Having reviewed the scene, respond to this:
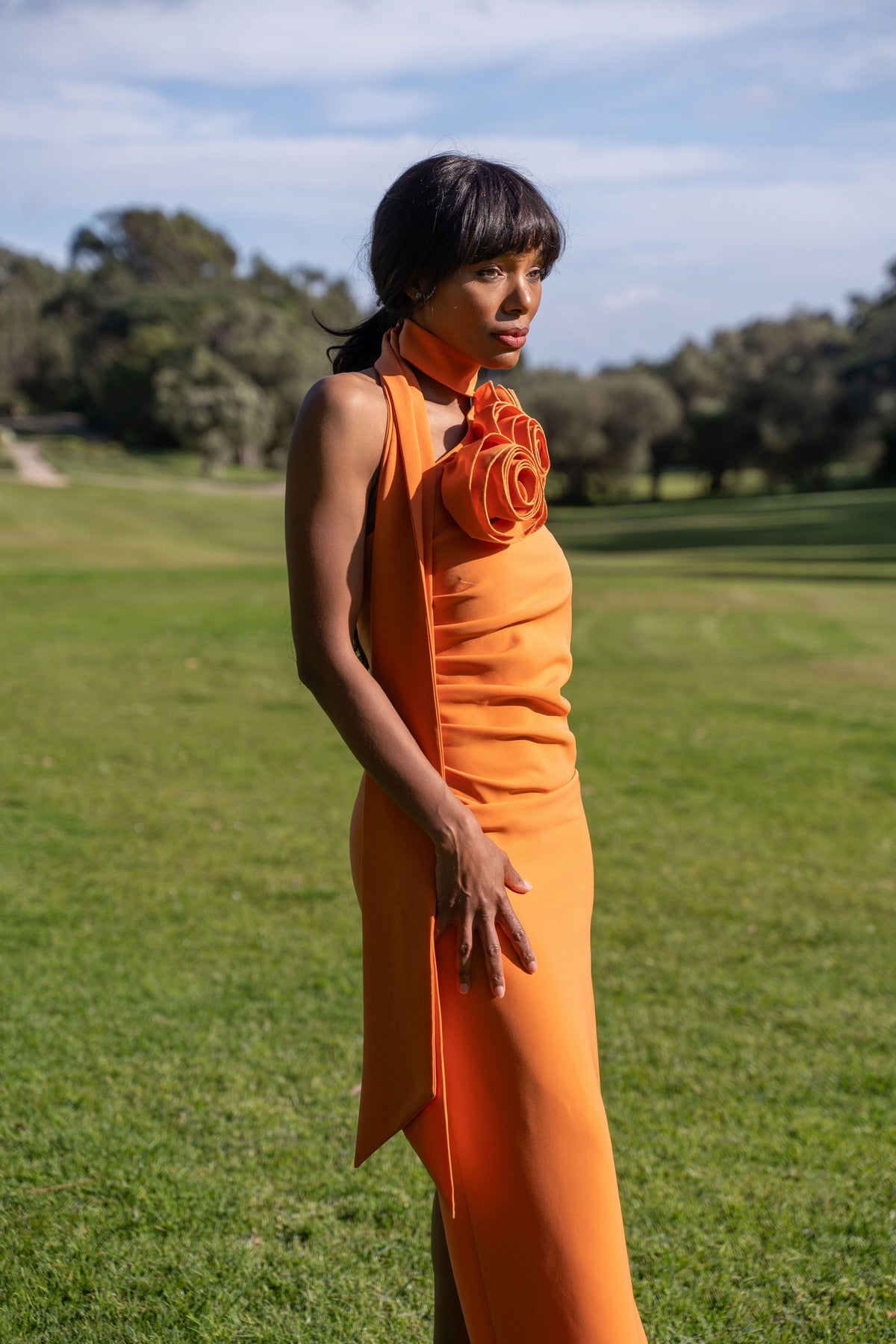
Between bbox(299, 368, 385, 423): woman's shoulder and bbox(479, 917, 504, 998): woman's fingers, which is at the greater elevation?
bbox(299, 368, 385, 423): woman's shoulder

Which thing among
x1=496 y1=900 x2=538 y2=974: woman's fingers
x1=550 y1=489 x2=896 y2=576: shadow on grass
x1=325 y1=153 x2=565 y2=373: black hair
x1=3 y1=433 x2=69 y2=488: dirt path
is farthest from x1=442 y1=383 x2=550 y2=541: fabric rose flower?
x1=3 y1=433 x2=69 y2=488: dirt path

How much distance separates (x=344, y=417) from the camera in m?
1.96

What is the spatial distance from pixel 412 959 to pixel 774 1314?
160cm

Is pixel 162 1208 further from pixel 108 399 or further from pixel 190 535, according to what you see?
pixel 108 399

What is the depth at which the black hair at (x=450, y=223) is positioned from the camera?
1993mm

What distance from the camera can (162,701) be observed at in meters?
9.85

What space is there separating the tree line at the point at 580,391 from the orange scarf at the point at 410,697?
173 feet

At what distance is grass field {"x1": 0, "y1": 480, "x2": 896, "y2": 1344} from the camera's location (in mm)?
2977

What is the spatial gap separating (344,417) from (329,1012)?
3.01 meters

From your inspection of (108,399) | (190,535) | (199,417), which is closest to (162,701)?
(190,535)

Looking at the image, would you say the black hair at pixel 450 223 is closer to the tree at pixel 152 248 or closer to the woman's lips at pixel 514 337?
the woman's lips at pixel 514 337

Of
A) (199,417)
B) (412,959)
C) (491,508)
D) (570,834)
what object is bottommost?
(412,959)

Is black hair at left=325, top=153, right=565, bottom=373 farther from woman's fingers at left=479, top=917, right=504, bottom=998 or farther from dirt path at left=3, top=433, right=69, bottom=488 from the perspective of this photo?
dirt path at left=3, top=433, right=69, bottom=488

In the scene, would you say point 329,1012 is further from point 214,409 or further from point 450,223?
point 214,409
